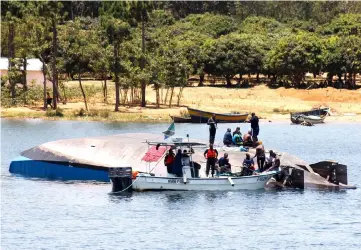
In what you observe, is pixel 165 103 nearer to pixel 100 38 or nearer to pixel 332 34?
pixel 100 38

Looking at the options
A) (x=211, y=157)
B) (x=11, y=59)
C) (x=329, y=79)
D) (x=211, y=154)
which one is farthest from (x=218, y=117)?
(x=211, y=154)

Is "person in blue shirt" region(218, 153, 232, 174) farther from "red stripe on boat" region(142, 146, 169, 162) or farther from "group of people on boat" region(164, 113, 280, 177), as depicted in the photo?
"red stripe on boat" region(142, 146, 169, 162)

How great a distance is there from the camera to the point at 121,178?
181 feet

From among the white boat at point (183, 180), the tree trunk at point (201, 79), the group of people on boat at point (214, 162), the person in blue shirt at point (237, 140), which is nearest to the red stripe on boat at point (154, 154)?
the white boat at point (183, 180)

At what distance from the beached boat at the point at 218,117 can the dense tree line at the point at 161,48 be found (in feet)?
30.4

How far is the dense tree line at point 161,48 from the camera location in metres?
112

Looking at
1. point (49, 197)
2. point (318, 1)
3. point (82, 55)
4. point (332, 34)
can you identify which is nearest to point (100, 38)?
point (82, 55)

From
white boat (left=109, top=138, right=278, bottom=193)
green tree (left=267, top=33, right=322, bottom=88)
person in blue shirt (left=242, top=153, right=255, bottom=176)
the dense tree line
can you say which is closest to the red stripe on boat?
white boat (left=109, top=138, right=278, bottom=193)

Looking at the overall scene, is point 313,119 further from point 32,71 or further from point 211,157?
point 211,157

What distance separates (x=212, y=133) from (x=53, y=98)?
53.9 metres

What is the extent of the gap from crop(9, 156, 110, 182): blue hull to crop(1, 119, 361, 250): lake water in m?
1.01

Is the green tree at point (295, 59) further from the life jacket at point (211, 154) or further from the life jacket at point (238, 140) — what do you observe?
the life jacket at point (211, 154)

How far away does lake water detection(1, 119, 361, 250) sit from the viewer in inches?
1754

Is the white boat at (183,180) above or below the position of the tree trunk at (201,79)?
below
